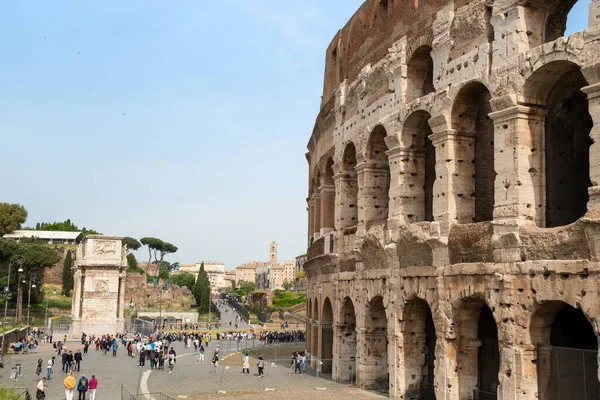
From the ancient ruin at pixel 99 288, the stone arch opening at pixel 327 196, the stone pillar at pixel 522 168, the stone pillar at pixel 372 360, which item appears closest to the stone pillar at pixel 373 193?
the stone pillar at pixel 372 360

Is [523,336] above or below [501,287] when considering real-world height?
below

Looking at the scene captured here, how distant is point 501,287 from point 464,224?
213 cm

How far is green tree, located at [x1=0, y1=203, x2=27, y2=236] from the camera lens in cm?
8481

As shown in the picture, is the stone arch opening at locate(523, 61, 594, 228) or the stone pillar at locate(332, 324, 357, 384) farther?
the stone pillar at locate(332, 324, 357, 384)

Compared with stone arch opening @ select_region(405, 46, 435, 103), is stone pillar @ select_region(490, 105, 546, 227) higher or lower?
lower

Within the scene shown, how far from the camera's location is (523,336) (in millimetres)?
13422

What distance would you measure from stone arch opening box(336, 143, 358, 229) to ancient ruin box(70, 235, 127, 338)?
2788 centimetres

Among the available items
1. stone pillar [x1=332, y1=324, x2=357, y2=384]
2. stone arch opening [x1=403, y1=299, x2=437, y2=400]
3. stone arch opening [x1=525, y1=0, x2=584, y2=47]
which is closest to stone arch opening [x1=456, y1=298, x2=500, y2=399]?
stone arch opening [x1=403, y1=299, x2=437, y2=400]

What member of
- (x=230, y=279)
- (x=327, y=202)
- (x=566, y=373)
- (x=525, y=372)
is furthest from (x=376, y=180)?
(x=230, y=279)

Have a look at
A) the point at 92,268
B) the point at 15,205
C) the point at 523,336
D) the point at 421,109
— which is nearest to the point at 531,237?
the point at 523,336

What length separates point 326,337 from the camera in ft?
82.5

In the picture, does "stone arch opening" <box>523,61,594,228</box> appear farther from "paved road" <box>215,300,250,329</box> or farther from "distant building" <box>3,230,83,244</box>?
"distant building" <box>3,230,83,244</box>

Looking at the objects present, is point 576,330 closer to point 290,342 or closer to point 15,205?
point 290,342

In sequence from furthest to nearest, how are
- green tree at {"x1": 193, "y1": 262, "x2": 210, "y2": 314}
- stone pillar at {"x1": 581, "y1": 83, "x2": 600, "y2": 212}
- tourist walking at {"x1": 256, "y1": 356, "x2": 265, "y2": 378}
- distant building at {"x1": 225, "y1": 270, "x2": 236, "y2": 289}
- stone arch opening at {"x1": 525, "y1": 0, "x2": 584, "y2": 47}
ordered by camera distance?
distant building at {"x1": 225, "y1": 270, "x2": 236, "y2": 289}
green tree at {"x1": 193, "y1": 262, "x2": 210, "y2": 314}
tourist walking at {"x1": 256, "y1": 356, "x2": 265, "y2": 378}
stone arch opening at {"x1": 525, "y1": 0, "x2": 584, "y2": 47}
stone pillar at {"x1": 581, "y1": 83, "x2": 600, "y2": 212}
